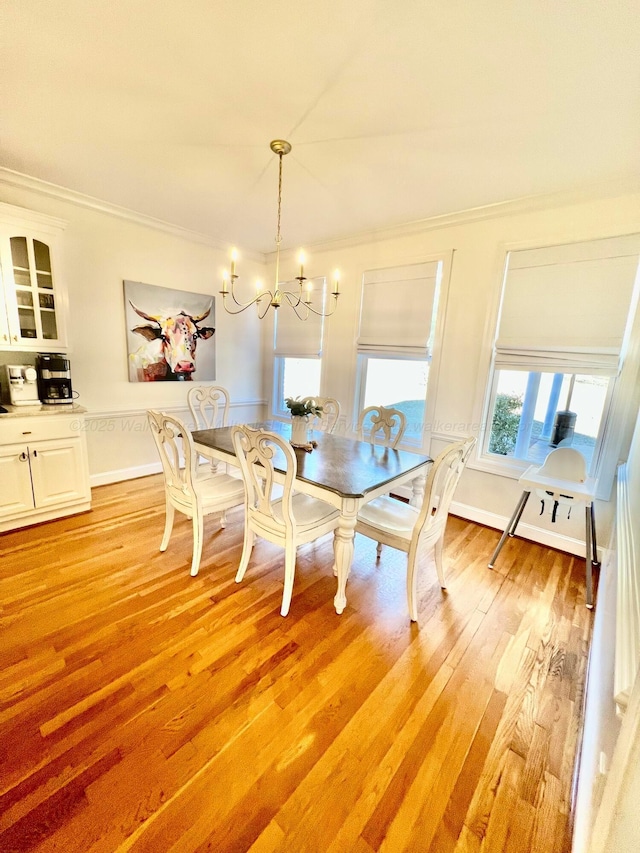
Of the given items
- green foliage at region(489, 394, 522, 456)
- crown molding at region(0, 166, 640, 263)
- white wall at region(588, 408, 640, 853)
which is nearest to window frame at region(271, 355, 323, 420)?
crown molding at region(0, 166, 640, 263)

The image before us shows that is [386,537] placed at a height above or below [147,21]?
below

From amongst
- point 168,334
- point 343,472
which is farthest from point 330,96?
point 168,334

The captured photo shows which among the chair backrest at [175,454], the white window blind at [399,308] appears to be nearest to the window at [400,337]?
the white window blind at [399,308]

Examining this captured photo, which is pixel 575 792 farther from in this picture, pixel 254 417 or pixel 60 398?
pixel 254 417

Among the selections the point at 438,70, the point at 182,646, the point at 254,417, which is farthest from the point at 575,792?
the point at 254,417

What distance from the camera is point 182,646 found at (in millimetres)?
1667

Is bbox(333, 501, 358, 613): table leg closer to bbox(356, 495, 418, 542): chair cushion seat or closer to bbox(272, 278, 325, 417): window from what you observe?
bbox(356, 495, 418, 542): chair cushion seat

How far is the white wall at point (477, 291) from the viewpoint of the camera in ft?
7.89

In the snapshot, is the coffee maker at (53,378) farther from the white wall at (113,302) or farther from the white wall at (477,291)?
the white wall at (477,291)

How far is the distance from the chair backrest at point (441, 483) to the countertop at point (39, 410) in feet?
8.97

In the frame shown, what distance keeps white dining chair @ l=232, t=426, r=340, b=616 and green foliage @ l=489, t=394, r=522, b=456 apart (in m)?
1.75

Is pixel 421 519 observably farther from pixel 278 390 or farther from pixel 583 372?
pixel 278 390

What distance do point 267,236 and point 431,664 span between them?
408 cm

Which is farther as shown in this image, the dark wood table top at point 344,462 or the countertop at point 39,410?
the countertop at point 39,410
